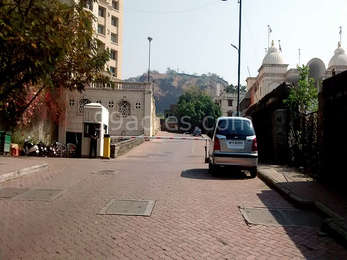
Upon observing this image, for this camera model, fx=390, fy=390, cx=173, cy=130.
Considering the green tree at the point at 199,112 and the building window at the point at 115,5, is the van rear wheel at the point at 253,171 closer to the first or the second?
the building window at the point at 115,5

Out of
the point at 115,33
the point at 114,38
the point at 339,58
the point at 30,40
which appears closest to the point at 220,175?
the point at 30,40

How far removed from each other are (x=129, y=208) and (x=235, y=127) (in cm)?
600

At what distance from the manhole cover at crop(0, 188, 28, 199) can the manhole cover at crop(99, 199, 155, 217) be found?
234 cm

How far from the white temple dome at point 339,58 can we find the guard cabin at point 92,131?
40763 mm

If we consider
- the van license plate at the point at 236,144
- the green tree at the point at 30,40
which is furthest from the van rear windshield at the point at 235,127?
the green tree at the point at 30,40

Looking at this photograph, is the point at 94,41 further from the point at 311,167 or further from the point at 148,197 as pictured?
the point at 311,167

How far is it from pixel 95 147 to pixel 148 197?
40.0 ft

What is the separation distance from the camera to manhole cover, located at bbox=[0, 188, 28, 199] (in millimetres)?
8531

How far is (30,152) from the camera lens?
824 inches

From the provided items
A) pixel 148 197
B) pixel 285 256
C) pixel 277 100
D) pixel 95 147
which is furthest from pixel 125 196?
pixel 95 147

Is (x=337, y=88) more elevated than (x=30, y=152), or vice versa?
(x=337, y=88)

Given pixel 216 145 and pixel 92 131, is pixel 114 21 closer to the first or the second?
pixel 92 131

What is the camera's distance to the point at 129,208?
757 cm

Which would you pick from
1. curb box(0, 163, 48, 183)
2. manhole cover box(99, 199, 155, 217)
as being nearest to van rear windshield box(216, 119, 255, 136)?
manhole cover box(99, 199, 155, 217)
